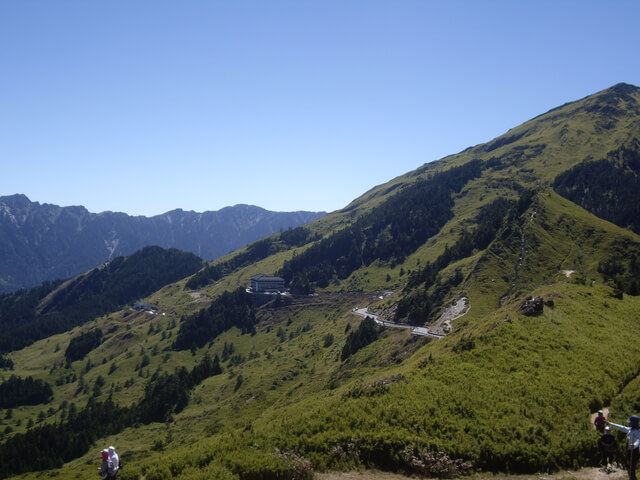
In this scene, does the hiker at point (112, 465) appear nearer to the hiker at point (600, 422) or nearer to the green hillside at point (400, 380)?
the green hillside at point (400, 380)

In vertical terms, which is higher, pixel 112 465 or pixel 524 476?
pixel 112 465

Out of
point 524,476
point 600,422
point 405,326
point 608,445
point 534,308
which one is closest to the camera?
point 608,445

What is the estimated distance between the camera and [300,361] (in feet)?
406

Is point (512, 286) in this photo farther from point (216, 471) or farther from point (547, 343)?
point (216, 471)

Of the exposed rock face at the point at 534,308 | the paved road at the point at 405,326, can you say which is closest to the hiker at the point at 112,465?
the exposed rock face at the point at 534,308

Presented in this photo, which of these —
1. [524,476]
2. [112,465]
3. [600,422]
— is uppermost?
[112,465]

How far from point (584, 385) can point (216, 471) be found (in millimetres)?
30643

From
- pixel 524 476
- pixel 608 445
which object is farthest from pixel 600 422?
pixel 524 476

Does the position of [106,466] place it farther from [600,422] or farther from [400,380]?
[600,422]

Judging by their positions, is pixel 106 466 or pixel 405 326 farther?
pixel 405 326

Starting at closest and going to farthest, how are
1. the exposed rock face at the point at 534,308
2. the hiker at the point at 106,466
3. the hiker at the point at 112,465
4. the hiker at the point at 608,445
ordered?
the hiker at the point at 608,445 < the hiker at the point at 106,466 < the hiker at the point at 112,465 < the exposed rock face at the point at 534,308

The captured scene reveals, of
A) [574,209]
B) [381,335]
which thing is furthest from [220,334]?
[574,209]

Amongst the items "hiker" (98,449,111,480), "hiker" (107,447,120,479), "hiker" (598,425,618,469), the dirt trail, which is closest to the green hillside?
the dirt trail

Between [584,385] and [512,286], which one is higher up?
[584,385]
